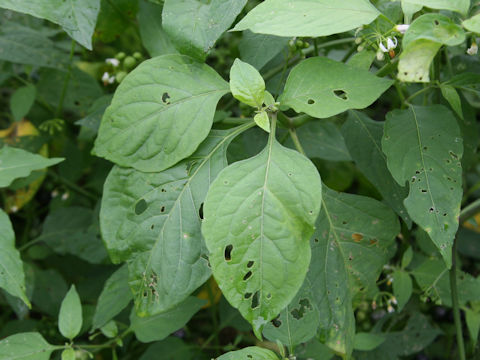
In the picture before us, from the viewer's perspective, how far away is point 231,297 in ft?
3.18

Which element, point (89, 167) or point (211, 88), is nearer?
point (211, 88)

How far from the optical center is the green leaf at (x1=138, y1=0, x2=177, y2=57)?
1.49 metres

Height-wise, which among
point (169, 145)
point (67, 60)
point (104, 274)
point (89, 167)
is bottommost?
point (104, 274)

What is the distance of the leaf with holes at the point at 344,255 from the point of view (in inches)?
47.1

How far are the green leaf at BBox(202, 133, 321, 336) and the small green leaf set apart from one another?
0.44 feet

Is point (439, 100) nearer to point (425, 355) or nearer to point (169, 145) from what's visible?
point (169, 145)

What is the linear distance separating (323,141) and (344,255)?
766mm

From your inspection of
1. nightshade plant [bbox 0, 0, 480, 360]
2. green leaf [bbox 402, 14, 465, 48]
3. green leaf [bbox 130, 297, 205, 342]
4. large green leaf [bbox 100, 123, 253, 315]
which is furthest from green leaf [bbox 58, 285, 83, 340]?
green leaf [bbox 402, 14, 465, 48]

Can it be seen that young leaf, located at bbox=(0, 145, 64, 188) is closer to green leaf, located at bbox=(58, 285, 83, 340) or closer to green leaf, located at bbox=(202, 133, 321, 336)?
green leaf, located at bbox=(58, 285, 83, 340)

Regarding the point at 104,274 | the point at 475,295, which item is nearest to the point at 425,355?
the point at 475,295

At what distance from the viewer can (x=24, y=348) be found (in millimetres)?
1289

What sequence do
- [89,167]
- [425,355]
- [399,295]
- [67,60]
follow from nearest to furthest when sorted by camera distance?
1. [399,295]
2. [67,60]
3. [425,355]
4. [89,167]

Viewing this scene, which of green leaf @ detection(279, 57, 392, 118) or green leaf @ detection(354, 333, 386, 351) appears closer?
green leaf @ detection(279, 57, 392, 118)

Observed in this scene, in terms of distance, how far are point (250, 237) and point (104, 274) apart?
3.86ft
